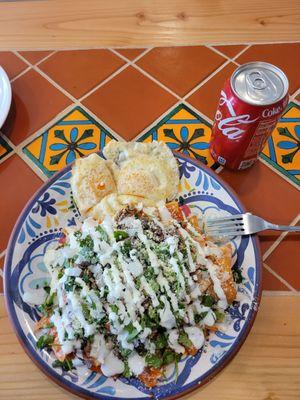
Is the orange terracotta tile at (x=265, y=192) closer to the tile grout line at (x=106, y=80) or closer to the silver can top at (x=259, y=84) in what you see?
the silver can top at (x=259, y=84)

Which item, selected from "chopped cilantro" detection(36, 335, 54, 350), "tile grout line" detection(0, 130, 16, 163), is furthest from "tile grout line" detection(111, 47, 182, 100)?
"chopped cilantro" detection(36, 335, 54, 350)

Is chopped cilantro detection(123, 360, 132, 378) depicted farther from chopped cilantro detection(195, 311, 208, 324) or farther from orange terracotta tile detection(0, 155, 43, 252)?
orange terracotta tile detection(0, 155, 43, 252)

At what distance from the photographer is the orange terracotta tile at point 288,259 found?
36.5 inches

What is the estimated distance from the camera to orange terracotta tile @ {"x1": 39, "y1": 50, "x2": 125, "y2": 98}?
1.26m

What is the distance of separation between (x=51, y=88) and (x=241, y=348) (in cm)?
98

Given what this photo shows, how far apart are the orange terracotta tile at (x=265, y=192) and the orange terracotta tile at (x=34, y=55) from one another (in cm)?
77

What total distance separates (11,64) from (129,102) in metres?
0.45

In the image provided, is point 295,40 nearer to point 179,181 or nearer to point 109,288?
point 179,181

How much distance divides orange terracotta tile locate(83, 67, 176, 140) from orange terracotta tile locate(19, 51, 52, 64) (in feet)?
0.85

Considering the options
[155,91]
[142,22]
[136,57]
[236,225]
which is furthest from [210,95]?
[236,225]

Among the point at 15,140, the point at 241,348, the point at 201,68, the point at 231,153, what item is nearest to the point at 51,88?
the point at 15,140

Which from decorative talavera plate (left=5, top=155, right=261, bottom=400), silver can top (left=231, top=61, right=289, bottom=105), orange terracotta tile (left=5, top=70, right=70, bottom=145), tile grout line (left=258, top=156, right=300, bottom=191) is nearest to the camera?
decorative talavera plate (left=5, top=155, right=261, bottom=400)

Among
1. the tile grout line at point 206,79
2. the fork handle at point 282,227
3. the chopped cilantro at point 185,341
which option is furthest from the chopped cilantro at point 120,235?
the tile grout line at point 206,79

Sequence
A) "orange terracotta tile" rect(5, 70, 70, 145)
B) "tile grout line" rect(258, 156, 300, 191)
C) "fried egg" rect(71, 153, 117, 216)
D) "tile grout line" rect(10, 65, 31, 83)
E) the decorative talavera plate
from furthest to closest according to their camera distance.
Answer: "tile grout line" rect(10, 65, 31, 83) < "orange terracotta tile" rect(5, 70, 70, 145) < "tile grout line" rect(258, 156, 300, 191) < "fried egg" rect(71, 153, 117, 216) < the decorative talavera plate
